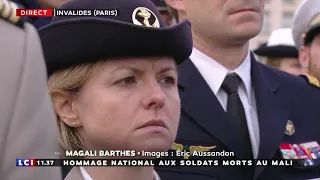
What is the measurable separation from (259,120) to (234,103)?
0.11 metres

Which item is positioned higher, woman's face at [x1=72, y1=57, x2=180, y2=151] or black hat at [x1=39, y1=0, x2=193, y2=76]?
black hat at [x1=39, y1=0, x2=193, y2=76]

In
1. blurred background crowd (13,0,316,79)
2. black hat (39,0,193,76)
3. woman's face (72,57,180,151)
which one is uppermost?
blurred background crowd (13,0,316,79)

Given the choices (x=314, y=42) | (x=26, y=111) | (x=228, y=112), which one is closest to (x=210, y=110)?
(x=228, y=112)

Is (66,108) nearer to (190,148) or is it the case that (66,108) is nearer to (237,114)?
(190,148)

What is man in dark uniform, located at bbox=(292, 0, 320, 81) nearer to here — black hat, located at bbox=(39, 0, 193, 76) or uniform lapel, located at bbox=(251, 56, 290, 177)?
uniform lapel, located at bbox=(251, 56, 290, 177)

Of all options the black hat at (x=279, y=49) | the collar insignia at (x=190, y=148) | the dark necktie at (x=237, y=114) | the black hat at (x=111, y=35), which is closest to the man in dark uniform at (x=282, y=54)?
the black hat at (x=279, y=49)

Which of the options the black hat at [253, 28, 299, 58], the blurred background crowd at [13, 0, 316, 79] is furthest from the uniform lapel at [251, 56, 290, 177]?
the black hat at [253, 28, 299, 58]

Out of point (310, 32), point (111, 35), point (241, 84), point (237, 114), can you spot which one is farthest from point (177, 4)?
point (111, 35)

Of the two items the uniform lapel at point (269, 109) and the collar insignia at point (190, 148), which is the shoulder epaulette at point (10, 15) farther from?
the uniform lapel at point (269, 109)

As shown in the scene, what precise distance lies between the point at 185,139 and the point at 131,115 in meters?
0.67

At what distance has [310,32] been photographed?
3.25 m

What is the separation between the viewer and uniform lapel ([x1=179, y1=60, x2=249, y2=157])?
2.47 meters

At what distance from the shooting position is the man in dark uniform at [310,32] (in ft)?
10.6

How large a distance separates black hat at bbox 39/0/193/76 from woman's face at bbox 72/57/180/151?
4 cm
